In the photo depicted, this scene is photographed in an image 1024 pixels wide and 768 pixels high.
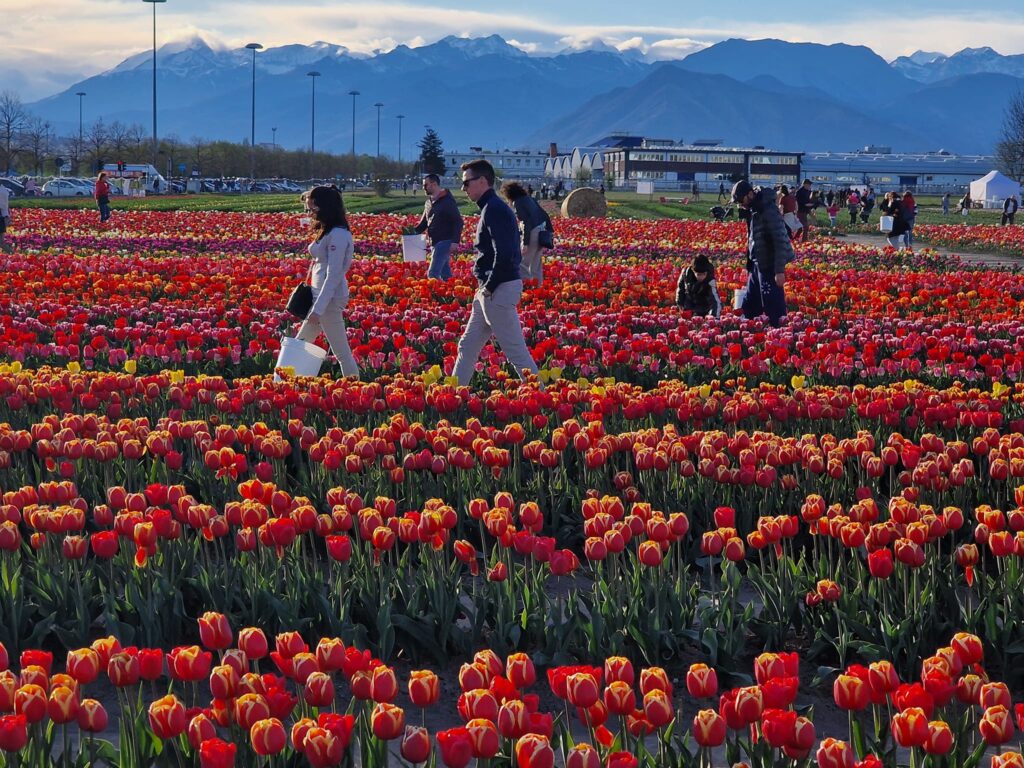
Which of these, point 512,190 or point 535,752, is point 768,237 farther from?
point 535,752

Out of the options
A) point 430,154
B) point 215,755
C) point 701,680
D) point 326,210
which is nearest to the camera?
point 215,755

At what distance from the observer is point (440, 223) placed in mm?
16547

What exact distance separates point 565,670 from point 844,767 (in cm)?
69

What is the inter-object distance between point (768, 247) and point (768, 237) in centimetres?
10

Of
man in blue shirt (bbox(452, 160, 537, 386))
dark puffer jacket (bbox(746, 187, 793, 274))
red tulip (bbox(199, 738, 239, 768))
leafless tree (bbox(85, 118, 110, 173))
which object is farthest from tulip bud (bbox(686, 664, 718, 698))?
leafless tree (bbox(85, 118, 110, 173))

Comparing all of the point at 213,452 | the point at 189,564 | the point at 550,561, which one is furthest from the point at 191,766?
the point at 213,452

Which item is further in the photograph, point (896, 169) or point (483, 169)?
point (896, 169)

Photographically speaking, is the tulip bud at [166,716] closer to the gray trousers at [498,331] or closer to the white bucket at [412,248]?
the gray trousers at [498,331]

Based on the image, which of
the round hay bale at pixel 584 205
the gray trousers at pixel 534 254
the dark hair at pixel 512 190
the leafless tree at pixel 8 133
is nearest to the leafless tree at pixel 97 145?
the leafless tree at pixel 8 133

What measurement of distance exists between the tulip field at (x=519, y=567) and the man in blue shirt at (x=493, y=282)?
0.97ft

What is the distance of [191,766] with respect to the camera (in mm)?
3580

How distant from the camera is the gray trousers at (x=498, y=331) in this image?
10.0 meters

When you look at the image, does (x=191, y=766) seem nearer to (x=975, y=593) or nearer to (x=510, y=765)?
(x=510, y=765)

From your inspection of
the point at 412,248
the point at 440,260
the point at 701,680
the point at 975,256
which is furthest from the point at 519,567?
the point at 975,256
